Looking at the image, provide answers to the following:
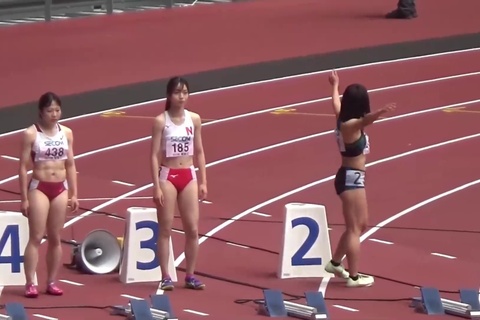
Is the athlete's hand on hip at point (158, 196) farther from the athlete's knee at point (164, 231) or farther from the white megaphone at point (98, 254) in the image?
the white megaphone at point (98, 254)

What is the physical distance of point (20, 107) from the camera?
20234 millimetres

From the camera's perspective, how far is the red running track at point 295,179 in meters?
12.3

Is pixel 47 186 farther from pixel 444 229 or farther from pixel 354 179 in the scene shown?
pixel 444 229

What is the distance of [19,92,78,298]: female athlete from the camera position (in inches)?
465

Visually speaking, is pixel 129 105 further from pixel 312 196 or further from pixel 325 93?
pixel 312 196

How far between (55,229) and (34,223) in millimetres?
193

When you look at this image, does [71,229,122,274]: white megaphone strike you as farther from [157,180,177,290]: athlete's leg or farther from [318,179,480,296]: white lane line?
[318,179,480,296]: white lane line

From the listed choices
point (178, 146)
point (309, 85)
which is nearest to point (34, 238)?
point (178, 146)

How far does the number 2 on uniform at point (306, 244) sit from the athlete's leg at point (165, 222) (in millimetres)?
1233

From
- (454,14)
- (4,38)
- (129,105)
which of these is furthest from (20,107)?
(454,14)

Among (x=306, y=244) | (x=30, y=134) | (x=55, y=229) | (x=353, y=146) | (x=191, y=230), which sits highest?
(x=30, y=134)

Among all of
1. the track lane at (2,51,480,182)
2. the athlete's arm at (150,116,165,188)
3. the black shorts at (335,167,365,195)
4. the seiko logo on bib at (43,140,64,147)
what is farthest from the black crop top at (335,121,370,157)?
the track lane at (2,51,480,182)

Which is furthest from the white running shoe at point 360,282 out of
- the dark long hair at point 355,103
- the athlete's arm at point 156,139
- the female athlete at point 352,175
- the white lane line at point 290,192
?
the athlete's arm at point 156,139

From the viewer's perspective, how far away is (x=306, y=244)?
41.9 ft
